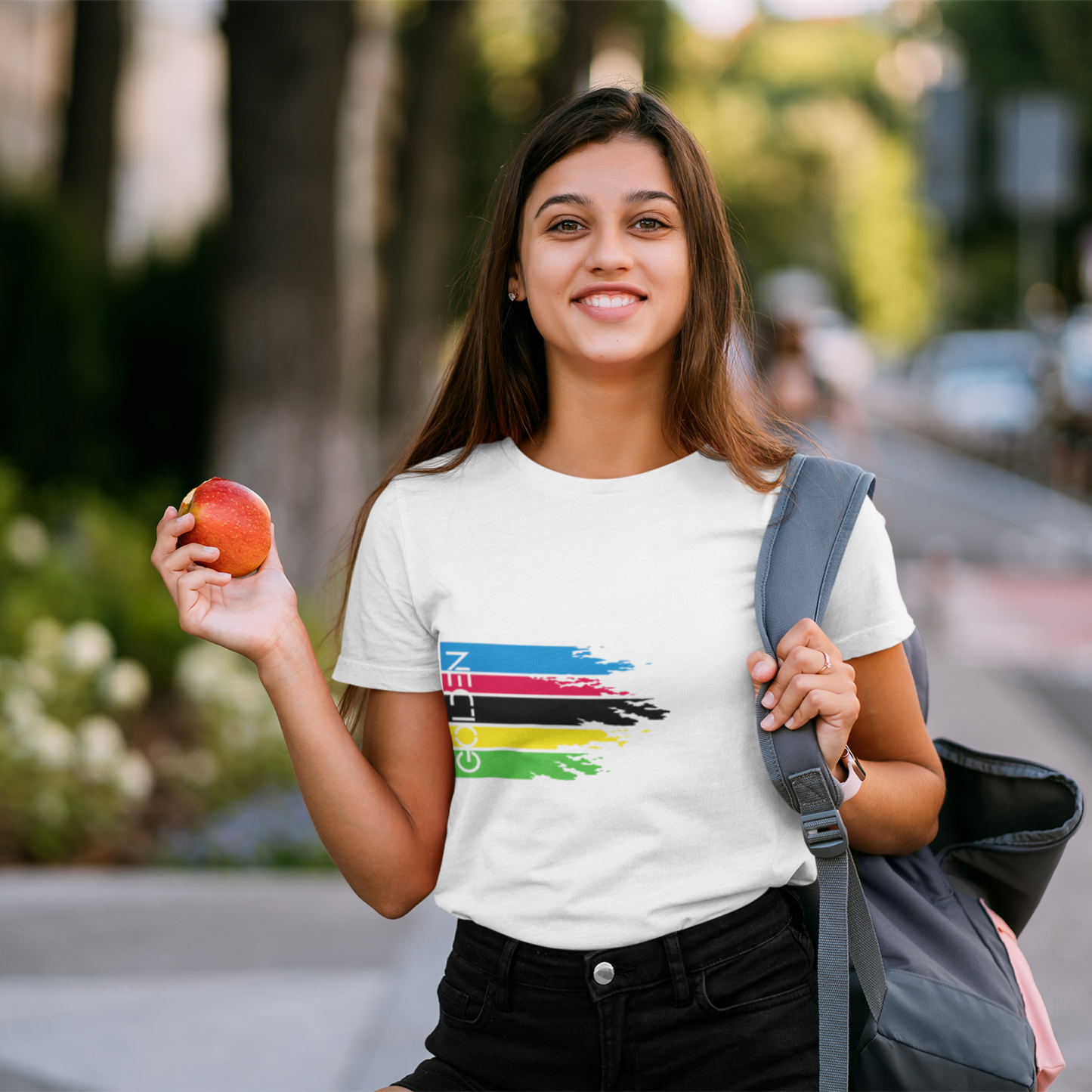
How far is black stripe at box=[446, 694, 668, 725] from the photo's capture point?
191 cm

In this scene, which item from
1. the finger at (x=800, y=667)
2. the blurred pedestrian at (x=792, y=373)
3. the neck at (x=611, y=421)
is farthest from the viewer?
the blurred pedestrian at (x=792, y=373)

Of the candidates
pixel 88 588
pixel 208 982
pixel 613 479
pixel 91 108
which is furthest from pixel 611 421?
pixel 91 108

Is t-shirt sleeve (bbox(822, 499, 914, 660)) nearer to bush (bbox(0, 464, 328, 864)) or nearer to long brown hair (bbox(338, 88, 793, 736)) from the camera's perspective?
long brown hair (bbox(338, 88, 793, 736))

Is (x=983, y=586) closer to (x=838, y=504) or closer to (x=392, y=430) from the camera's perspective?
(x=392, y=430)

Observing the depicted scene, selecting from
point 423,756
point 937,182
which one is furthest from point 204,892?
point 937,182

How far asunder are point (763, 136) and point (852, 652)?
5246 cm

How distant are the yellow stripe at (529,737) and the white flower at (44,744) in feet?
11.4

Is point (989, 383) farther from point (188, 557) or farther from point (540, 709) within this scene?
point (188, 557)

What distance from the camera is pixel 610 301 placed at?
6.62ft

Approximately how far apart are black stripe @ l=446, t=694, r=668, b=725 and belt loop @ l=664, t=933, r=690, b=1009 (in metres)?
0.28

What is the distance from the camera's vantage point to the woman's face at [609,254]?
202 centimetres

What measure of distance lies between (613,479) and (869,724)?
489 mm

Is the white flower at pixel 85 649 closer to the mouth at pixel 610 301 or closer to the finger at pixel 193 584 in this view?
the finger at pixel 193 584

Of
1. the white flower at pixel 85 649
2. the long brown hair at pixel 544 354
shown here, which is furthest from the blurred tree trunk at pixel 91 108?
the long brown hair at pixel 544 354
